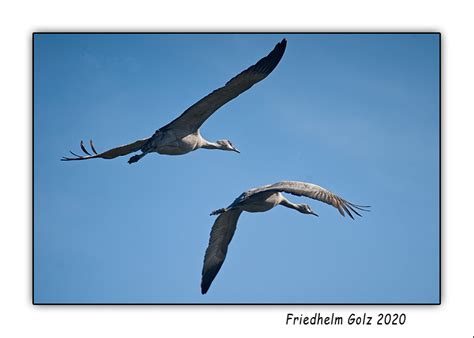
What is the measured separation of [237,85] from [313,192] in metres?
1.78

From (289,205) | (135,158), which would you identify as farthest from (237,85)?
(289,205)

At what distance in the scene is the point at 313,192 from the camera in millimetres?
14484

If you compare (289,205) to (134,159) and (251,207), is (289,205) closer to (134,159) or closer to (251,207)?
(251,207)

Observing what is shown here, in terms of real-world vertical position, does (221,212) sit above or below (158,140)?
below

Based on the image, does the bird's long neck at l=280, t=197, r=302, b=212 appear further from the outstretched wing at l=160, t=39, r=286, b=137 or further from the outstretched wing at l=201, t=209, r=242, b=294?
the outstretched wing at l=160, t=39, r=286, b=137

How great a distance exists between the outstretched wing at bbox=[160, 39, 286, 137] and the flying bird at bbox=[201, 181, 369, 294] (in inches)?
52.9

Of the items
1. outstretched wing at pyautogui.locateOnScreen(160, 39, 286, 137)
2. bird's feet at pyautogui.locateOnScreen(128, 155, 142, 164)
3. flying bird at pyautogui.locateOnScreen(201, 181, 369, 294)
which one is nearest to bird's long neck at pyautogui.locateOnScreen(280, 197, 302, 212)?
flying bird at pyautogui.locateOnScreen(201, 181, 369, 294)

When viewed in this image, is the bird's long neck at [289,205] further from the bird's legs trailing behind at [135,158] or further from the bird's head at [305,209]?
the bird's legs trailing behind at [135,158]
